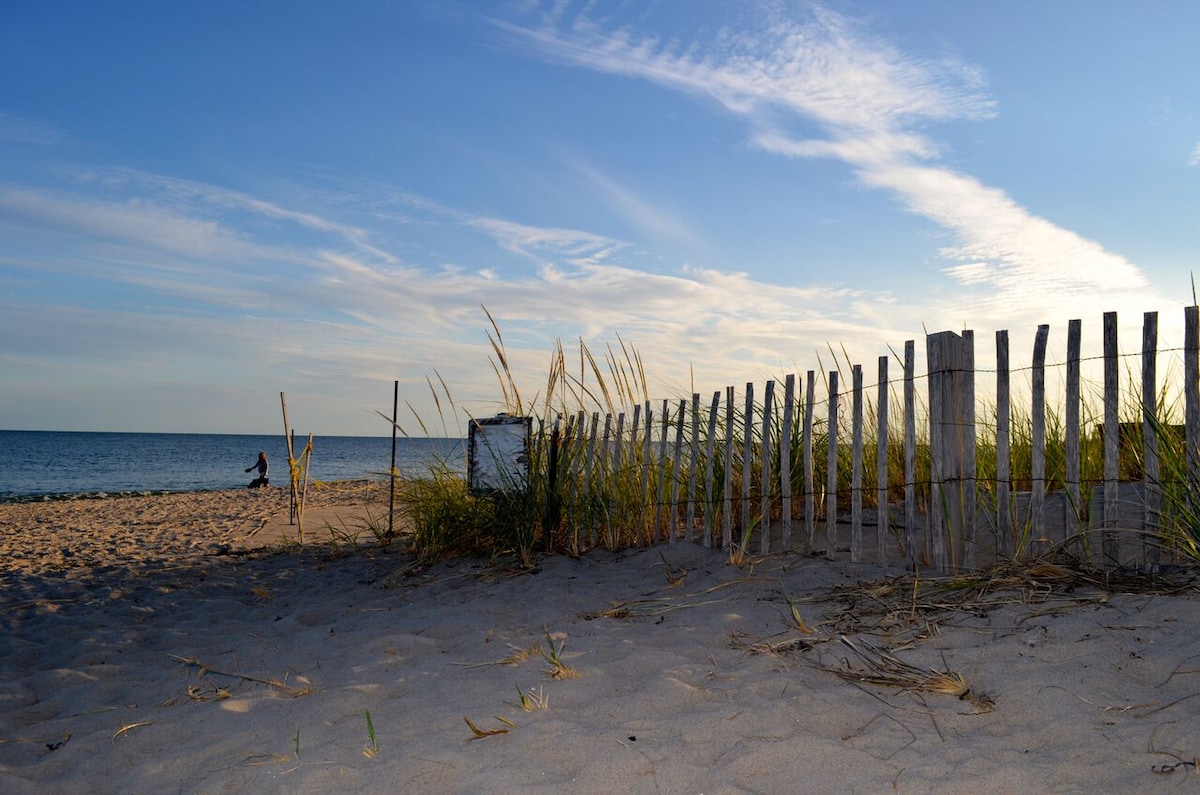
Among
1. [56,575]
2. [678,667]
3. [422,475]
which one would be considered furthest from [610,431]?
[56,575]

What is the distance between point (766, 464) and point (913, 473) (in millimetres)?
1007

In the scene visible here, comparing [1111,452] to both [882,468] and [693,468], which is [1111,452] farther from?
[693,468]

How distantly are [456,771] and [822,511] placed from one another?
11.2ft

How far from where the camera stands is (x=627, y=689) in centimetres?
292

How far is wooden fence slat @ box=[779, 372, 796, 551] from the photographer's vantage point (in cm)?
491

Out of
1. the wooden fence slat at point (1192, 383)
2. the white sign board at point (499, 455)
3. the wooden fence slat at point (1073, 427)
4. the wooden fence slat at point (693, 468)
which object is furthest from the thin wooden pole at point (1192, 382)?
the white sign board at point (499, 455)

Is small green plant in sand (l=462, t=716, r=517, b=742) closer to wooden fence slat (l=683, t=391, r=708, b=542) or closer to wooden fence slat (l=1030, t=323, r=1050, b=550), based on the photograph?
wooden fence slat (l=1030, t=323, r=1050, b=550)

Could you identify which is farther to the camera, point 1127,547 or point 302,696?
point 1127,547

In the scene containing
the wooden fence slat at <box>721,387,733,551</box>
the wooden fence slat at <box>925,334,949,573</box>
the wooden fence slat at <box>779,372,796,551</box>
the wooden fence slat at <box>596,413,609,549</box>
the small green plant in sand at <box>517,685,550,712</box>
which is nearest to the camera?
the small green plant in sand at <box>517,685,550,712</box>

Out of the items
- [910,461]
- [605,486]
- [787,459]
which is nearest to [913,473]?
[910,461]

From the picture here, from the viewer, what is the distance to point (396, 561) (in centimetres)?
636

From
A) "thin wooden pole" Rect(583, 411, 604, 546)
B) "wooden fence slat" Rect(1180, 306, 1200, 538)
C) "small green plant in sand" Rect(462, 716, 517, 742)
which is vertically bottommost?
"small green plant in sand" Rect(462, 716, 517, 742)

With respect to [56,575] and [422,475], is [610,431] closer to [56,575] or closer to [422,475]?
[422,475]

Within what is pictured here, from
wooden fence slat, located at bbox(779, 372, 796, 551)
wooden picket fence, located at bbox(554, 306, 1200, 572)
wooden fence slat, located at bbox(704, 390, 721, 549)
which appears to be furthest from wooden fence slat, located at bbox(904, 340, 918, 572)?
wooden fence slat, located at bbox(704, 390, 721, 549)
